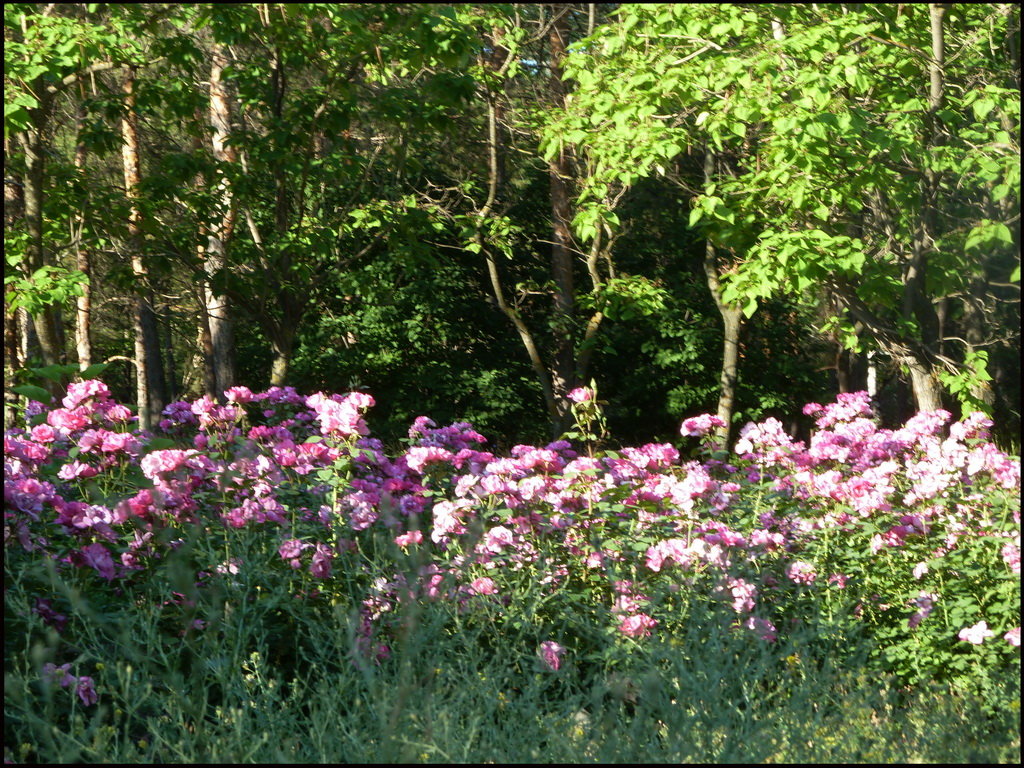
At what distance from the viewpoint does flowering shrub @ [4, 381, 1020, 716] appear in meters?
3.35

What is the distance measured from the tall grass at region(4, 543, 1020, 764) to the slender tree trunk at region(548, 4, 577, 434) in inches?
270

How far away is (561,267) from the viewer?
1095 cm

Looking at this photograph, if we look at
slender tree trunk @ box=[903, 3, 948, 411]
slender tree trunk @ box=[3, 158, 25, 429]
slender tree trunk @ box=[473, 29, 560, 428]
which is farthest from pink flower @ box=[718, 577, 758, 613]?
slender tree trunk @ box=[473, 29, 560, 428]

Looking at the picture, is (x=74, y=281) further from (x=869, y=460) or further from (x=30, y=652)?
(x=869, y=460)

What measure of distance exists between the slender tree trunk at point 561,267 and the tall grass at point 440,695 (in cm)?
687

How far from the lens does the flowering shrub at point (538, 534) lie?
3346 millimetres

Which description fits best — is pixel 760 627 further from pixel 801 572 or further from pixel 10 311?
pixel 10 311

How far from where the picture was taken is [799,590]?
3650 millimetres

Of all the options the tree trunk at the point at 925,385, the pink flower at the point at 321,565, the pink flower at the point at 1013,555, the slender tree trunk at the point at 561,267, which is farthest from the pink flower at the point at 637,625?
the slender tree trunk at the point at 561,267

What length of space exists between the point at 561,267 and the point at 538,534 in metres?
7.41

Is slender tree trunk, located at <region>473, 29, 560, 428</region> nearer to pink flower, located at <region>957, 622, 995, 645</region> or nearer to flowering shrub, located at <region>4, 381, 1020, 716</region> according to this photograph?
flowering shrub, located at <region>4, 381, 1020, 716</region>

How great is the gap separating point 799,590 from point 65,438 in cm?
269

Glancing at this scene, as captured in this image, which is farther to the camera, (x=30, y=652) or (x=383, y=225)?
(x=383, y=225)

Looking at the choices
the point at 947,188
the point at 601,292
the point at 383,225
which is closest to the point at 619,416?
the point at 601,292
